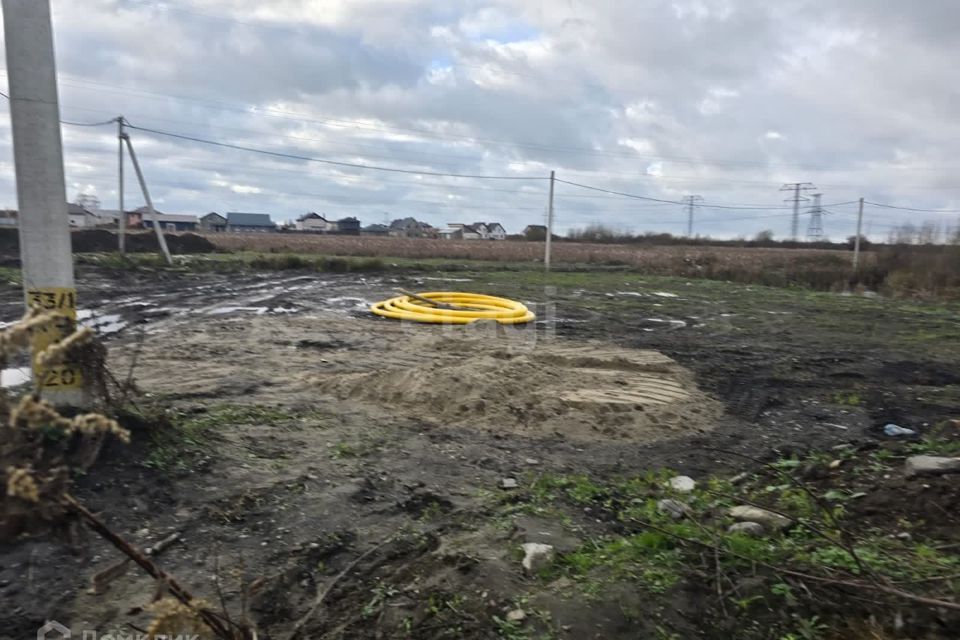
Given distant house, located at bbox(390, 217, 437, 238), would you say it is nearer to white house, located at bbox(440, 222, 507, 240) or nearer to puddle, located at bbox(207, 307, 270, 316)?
white house, located at bbox(440, 222, 507, 240)

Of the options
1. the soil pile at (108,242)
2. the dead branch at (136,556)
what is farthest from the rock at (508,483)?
the soil pile at (108,242)

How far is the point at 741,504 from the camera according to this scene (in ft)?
13.9

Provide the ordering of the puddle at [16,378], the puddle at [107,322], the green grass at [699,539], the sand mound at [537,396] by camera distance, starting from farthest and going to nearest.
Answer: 1. the puddle at [107,322]
2. the puddle at [16,378]
3. the sand mound at [537,396]
4. the green grass at [699,539]

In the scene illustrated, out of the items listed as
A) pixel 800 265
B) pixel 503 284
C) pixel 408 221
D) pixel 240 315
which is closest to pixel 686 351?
pixel 240 315

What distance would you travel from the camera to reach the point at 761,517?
12.6 ft

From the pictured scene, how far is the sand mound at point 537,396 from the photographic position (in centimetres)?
613

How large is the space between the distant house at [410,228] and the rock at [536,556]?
79361mm

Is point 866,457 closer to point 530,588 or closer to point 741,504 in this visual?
point 741,504

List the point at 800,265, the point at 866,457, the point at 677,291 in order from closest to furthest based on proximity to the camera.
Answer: the point at 866,457
the point at 677,291
the point at 800,265

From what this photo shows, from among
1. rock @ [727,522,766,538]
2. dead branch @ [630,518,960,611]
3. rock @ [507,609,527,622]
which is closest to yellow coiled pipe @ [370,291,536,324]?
rock @ [727,522,766,538]

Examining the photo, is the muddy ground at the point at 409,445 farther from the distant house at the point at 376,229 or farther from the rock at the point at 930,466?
the distant house at the point at 376,229

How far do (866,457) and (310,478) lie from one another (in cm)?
434

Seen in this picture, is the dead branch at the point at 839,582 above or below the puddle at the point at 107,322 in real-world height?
above

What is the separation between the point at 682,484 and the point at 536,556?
1775mm
